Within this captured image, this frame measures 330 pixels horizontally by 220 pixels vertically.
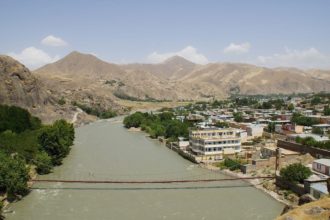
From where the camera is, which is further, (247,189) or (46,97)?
(46,97)

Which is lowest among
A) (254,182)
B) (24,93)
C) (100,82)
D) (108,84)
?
(254,182)

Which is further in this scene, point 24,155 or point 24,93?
point 24,93

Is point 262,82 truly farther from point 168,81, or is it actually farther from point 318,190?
point 318,190

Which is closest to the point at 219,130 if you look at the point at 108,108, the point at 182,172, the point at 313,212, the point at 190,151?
the point at 190,151

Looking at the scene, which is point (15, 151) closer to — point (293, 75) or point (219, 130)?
point (219, 130)

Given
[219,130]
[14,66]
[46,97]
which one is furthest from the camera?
[46,97]

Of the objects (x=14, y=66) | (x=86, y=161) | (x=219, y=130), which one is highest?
(x=14, y=66)

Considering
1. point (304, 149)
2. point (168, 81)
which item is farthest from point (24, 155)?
point (168, 81)
